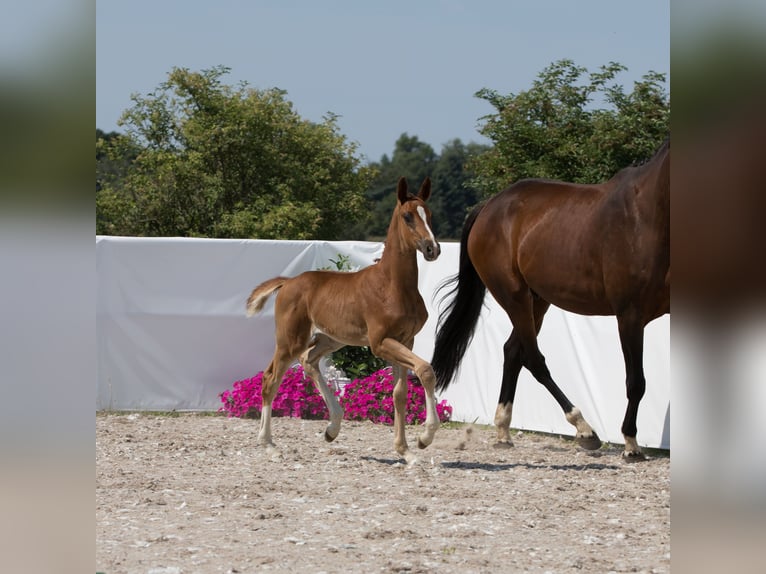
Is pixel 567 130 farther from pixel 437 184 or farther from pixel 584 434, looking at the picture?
pixel 437 184

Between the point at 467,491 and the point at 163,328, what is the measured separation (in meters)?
6.00

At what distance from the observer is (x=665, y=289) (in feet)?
24.6

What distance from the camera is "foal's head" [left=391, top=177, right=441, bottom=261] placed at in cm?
692

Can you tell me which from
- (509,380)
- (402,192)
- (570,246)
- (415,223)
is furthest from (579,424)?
(402,192)

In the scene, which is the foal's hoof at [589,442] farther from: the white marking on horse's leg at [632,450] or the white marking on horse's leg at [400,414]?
the white marking on horse's leg at [400,414]

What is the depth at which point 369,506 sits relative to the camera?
5.90 m

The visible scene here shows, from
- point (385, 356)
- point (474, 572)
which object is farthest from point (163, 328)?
point (474, 572)

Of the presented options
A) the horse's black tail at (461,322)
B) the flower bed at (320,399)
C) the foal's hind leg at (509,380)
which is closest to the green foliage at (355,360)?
the flower bed at (320,399)

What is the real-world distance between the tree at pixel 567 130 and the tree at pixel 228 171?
20.8 ft

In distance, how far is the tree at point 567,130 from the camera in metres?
17.0

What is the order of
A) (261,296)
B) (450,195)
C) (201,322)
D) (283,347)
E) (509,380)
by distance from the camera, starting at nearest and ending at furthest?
(283,347), (261,296), (509,380), (201,322), (450,195)

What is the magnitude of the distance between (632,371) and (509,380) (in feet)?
4.67

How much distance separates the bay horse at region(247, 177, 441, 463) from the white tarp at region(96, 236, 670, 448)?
3070 millimetres
